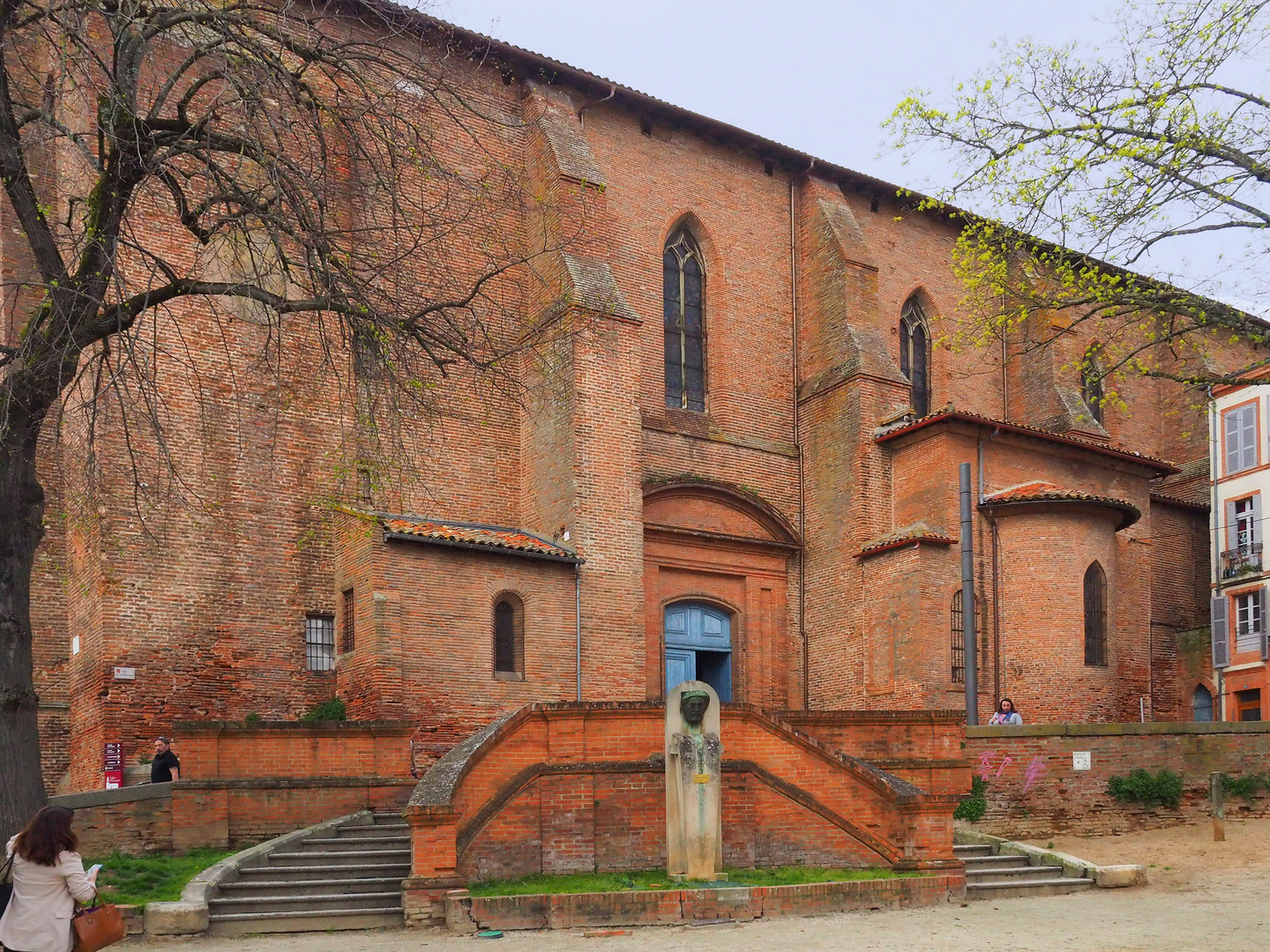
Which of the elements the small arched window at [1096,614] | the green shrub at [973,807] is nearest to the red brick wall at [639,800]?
the green shrub at [973,807]

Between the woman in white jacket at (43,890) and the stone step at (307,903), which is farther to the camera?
the stone step at (307,903)

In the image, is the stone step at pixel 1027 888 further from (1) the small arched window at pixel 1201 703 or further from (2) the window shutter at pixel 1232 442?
(2) the window shutter at pixel 1232 442

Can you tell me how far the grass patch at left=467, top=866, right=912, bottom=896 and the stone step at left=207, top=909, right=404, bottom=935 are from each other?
0.85 metres

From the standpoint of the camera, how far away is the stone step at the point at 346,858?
14.0m

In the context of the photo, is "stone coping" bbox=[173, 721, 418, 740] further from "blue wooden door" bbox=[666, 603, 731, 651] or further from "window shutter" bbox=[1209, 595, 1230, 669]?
"window shutter" bbox=[1209, 595, 1230, 669]

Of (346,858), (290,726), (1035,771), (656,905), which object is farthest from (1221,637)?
(346,858)

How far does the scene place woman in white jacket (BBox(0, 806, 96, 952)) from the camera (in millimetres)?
7660

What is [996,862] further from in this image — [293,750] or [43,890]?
[43,890]

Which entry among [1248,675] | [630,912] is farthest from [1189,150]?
[1248,675]

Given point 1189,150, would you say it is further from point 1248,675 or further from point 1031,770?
point 1248,675

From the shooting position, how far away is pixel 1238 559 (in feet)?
94.7

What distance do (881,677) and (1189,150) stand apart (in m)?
12.4

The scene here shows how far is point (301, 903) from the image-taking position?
42.8 ft

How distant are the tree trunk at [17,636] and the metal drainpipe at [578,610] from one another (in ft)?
33.4
